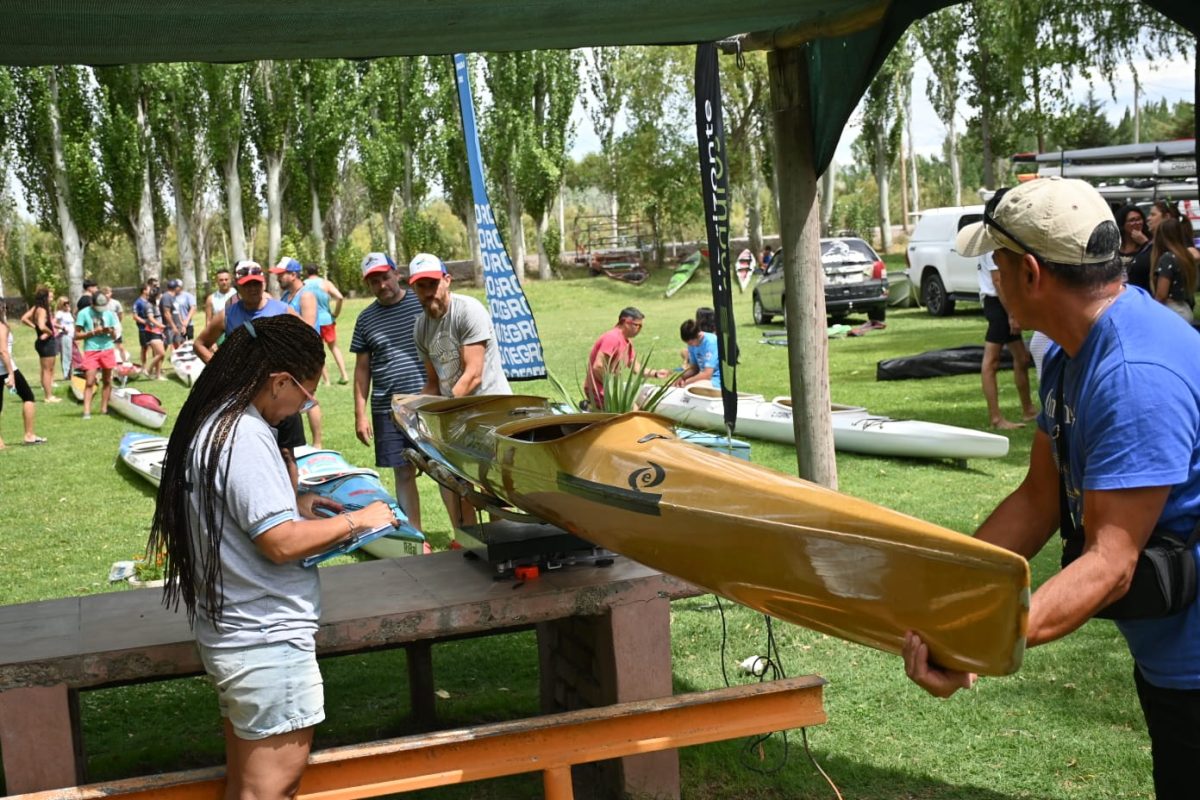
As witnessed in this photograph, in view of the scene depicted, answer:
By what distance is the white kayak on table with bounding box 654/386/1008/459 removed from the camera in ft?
30.4

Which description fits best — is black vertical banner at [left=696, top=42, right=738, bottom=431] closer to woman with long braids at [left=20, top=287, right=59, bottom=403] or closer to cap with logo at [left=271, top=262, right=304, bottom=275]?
cap with logo at [left=271, top=262, right=304, bottom=275]

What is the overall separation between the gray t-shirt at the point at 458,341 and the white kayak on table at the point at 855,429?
1455mm

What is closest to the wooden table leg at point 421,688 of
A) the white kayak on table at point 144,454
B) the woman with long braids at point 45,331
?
the white kayak on table at point 144,454

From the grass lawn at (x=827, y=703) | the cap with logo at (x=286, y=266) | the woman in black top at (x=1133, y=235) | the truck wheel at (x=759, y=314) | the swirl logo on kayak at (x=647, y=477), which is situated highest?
the cap with logo at (x=286, y=266)

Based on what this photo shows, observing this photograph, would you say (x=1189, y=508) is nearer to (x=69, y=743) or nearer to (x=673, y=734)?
(x=673, y=734)

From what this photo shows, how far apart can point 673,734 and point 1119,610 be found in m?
1.66

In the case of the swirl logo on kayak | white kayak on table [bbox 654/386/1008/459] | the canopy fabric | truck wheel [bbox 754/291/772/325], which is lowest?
white kayak on table [bbox 654/386/1008/459]

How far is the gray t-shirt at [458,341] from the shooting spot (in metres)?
6.73

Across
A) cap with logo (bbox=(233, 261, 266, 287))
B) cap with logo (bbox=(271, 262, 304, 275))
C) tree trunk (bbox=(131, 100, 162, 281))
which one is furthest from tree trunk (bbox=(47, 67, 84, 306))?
cap with logo (bbox=(233, 261, 266, 287))

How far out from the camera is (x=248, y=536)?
10.0ft

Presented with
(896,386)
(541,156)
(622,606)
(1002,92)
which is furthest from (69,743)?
(1002,92)

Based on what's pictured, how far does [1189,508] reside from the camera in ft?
7.79

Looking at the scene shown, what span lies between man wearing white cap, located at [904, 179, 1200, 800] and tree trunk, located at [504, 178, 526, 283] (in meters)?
40.0

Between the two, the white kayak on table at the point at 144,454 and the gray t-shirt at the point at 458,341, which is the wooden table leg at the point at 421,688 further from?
the white kayak on table at the point at 144,454
